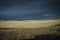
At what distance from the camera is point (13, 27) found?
93 cm

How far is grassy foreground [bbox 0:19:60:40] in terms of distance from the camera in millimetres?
899

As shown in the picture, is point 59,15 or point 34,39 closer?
point 34,39

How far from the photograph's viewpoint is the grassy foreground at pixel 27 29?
0.90 metres

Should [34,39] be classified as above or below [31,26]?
below

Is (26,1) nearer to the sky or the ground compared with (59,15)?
nearer to the sky

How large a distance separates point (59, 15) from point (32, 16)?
0.79ft

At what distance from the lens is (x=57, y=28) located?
3.06ft

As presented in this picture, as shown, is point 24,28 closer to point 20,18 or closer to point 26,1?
point 20,18

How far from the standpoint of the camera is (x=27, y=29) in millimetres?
924

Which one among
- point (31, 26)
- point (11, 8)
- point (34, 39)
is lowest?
point (34, 39)

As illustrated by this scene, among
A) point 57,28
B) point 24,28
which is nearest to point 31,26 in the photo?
point 24,28

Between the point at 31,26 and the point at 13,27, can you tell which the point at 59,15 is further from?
the point at 13,27

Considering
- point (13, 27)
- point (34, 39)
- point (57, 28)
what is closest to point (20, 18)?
point (13, 27)

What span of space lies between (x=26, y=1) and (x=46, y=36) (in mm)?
349
